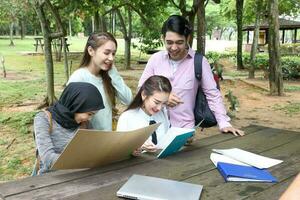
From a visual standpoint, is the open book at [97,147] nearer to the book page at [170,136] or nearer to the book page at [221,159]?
the book page at [170,136]

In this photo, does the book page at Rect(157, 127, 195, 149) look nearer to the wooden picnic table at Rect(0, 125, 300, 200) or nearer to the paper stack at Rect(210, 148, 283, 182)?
the wooden picnic table at Rect(0, 125, 300, 200)

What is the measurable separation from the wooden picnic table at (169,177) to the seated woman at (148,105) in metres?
0.30

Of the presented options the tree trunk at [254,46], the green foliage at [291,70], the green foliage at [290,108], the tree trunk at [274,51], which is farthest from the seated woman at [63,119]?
the green foliage at [291,70]

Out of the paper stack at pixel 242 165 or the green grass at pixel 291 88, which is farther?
the green grass at pixel 291 88

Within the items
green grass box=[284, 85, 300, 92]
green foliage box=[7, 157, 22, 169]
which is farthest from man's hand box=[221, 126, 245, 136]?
green grass box=[284, 85, 300, 92]

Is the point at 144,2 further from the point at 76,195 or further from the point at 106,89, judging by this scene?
the point at 76,195

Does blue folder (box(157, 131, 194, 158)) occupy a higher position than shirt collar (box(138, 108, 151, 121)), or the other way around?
shirt collar (box(138, 108, 151, 121))

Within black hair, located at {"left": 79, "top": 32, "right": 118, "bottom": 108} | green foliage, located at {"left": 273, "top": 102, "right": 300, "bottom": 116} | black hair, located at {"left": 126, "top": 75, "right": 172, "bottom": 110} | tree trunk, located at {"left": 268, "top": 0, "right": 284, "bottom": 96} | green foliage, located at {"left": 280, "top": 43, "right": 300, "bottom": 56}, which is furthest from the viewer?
green foliage, located at {"left": 280, "top": 43, "right": 300, "bottom": 56}

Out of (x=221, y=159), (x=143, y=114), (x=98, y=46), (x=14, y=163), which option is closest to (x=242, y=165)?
(x=221, y=159)

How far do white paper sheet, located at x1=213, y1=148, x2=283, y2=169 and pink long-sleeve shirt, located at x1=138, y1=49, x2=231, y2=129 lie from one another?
0.55 m

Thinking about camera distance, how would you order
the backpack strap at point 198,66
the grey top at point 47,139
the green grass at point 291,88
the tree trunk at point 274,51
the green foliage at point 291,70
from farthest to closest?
the green foliage at point 291,70 → the green grass at point 291,88 → the tree trunk at point 274,51 → the backpack strap at point 198,66 → the grey top at point 47,139

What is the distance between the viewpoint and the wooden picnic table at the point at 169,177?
5.90 ft

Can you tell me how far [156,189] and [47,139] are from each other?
0.75 meters

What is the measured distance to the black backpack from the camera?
3016mm
